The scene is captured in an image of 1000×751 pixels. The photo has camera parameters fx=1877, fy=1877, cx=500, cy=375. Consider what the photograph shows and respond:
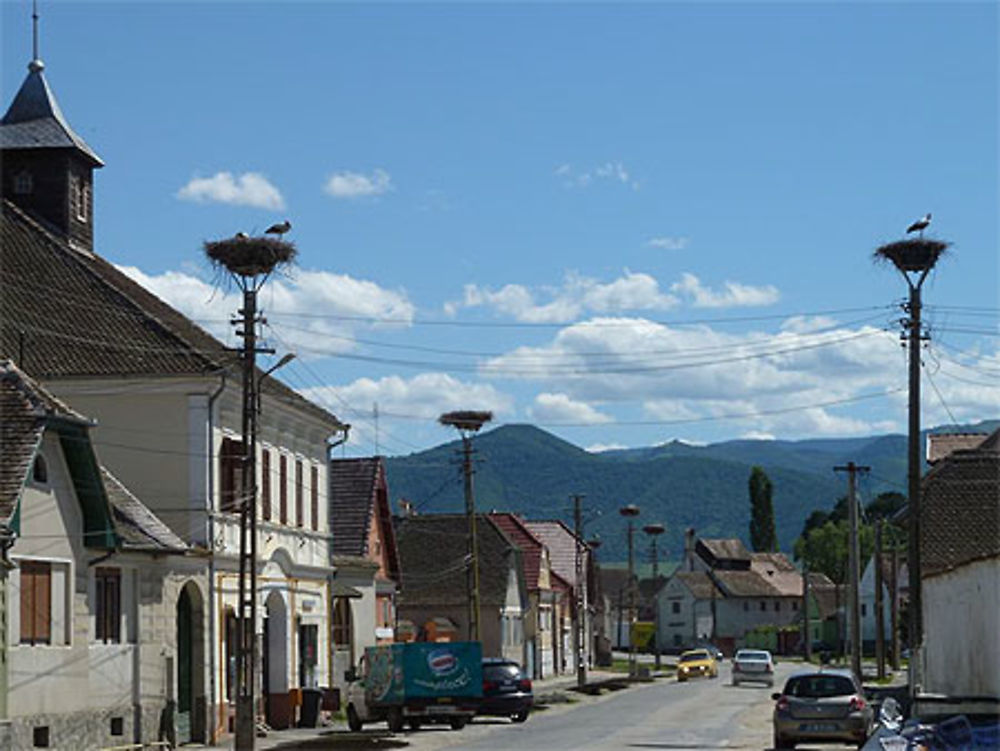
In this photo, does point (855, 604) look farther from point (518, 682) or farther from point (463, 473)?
point (518, 682)

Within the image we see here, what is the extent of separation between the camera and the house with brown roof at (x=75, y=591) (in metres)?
32.1

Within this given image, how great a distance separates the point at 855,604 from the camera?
66.1 m

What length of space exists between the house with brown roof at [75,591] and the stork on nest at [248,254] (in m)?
5.10

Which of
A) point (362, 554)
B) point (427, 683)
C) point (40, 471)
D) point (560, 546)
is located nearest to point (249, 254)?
point (40, 471)

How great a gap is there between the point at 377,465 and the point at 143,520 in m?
26.0

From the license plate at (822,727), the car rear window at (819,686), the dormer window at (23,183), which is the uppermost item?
the dormer window at (23,183)

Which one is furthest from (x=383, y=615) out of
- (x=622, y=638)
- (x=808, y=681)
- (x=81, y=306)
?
(x=622, y=638)

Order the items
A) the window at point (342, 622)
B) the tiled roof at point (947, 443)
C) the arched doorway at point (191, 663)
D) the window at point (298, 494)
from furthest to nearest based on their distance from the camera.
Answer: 1. the tiled roof at point (947, 443)
2. the window at point (342, 622)
3. the window at point (298, 494)
4. the arched doorway at point (191, 663)

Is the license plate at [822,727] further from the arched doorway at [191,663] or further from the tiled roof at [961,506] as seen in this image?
the tiled roof at [961,506]

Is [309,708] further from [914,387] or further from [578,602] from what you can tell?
[578,602]

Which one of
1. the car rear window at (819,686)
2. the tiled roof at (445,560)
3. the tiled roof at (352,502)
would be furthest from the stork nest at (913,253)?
the tiled roof at (445,560)

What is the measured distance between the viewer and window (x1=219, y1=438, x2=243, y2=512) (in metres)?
43.1

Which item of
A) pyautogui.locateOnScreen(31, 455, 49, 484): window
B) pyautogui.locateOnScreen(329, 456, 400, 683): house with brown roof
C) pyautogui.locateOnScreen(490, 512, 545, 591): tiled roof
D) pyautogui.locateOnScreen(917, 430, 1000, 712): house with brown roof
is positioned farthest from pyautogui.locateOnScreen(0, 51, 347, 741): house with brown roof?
pyautogui.locateOnScreen(490, 512, 545, 591): tiled roof

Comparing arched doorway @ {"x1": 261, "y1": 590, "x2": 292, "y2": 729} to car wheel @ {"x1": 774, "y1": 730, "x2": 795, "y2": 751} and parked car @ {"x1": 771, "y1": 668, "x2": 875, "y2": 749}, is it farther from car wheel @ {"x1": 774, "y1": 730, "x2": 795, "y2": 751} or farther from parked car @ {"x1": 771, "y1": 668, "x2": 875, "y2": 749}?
parked car @ {"x1": 771, "y1": 668, "x2": 875, "y2": 749}
